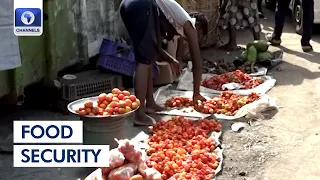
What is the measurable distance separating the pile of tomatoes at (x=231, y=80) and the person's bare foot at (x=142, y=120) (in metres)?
1.66

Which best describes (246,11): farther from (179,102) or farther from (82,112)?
(82,112)

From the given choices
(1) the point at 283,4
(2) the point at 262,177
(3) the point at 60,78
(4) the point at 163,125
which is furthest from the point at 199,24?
(1) the point at 283,4

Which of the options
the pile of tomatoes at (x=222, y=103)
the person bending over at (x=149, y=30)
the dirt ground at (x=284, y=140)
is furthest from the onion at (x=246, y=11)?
the person bending over at (x=149, y=30)

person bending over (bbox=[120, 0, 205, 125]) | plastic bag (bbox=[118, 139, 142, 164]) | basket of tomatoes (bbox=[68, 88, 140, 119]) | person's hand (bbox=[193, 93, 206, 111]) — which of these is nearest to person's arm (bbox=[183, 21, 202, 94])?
person bending over (bbox=[120, 0, 205, 125])

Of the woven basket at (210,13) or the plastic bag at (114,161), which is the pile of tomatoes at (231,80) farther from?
the plastic bag at (114,161)

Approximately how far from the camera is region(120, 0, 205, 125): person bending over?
19.1 ft

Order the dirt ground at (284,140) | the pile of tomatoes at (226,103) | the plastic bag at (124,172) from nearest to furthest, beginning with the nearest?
1. the plastic bag at (124,172)
2. the dirt ground at (284,140)
3. the pile of tomatoes at (226,103)

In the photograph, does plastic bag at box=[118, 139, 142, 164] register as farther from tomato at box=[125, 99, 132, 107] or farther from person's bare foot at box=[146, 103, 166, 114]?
person's bare foot at box=[146, 103, 166, 114]

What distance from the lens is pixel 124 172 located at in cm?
414

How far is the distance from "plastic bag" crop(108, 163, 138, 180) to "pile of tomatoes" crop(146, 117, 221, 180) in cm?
48

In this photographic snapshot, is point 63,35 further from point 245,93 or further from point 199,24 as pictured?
point 245,93

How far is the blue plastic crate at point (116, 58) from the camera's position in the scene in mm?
7082

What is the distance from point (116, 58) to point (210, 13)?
319 centimetres

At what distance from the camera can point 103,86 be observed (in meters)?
6.91
